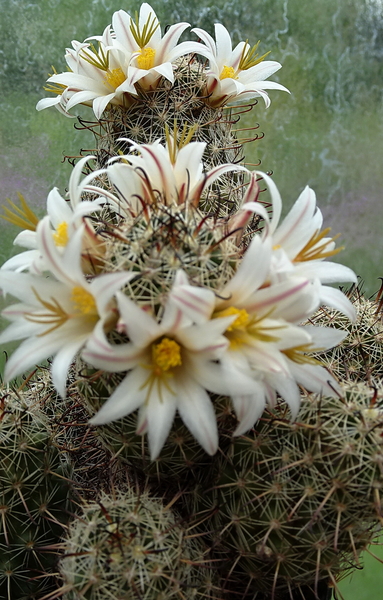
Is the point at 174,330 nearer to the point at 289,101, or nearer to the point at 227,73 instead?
the point at 227,73

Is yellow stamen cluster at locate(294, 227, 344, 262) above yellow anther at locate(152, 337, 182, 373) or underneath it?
above

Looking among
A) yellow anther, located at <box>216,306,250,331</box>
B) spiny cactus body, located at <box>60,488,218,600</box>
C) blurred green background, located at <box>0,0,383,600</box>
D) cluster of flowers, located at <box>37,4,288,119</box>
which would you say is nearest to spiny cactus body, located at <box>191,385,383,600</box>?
spiny cactus body, located at <box>60,488,218,600</box>

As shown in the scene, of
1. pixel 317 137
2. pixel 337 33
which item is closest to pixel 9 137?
pixel 317 137

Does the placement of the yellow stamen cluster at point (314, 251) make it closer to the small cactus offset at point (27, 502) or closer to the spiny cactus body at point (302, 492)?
the spiny cactus body at point (302, 492)

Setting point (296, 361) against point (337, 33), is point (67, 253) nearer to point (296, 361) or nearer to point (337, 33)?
point (296, 361)

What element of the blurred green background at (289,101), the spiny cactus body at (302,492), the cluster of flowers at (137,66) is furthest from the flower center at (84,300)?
the blurred green background at (289,101)

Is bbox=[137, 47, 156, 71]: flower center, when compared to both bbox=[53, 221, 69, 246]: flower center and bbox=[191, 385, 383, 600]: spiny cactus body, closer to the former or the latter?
bbox=[53, 221, 69, 246]: flower center

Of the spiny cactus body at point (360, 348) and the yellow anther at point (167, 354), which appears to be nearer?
the yellow anther at point (167, 354)
